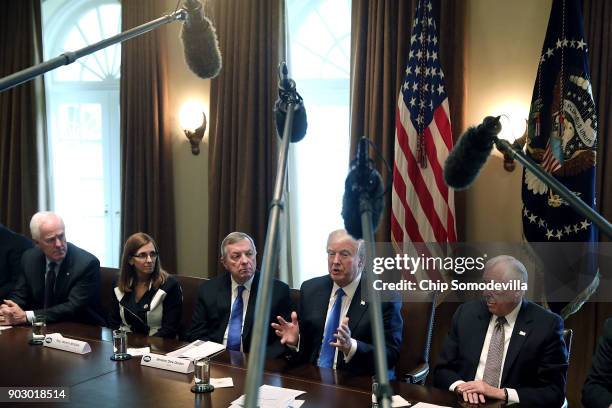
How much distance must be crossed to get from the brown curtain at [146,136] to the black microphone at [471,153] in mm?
4335

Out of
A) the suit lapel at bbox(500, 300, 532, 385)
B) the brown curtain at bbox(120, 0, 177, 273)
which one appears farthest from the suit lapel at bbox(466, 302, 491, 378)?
the brown curtain at bbox(120, 0, 177, 273)

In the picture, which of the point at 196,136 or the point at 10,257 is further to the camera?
the point at 196,136

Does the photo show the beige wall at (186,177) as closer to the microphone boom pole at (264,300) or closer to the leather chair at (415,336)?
the leather chair at (415,336)

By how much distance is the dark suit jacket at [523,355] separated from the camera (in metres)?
2.65

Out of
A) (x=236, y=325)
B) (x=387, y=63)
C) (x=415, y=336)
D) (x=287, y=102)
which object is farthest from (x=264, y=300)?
(x=387, y=63)

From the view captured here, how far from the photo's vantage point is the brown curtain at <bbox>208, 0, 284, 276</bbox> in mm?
5031

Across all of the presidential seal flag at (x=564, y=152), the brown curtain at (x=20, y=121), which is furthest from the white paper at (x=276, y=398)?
the brown curtain at (x=20, y=121)

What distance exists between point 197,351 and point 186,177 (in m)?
2.83

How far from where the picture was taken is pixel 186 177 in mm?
5574

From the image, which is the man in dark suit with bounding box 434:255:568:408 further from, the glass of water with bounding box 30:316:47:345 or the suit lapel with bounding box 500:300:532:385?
the glass of water with bounding box 30:316:47:345

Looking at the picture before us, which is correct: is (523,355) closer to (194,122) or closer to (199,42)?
(199,42)

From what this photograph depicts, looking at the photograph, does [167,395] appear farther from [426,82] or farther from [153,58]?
[153,58]

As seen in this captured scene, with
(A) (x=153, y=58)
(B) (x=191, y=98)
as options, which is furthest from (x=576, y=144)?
(A) (x=153, y=58)

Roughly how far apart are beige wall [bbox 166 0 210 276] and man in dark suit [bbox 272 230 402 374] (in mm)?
2378
